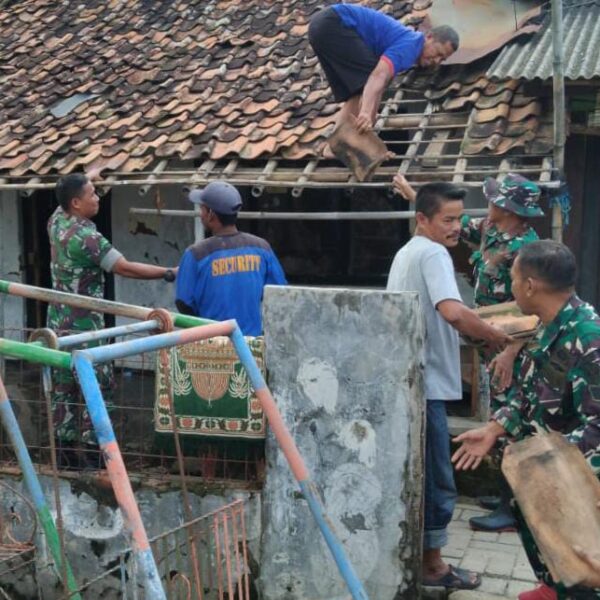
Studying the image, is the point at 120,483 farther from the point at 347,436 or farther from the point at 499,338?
the point at 499,338

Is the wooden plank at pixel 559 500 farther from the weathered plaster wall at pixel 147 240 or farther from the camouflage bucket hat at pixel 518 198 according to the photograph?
the weathered plaster wall at pixel 147 240

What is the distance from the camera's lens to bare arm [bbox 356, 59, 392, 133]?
564cm

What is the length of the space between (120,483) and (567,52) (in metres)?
5.02

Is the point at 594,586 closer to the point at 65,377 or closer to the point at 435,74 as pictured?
the point at 65,377

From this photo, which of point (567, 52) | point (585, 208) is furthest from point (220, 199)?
point (585, 208)

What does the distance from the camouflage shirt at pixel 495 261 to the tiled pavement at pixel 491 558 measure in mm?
1320

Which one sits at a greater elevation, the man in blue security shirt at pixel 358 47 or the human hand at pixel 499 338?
the man in blue security shirt at pixel 358 47

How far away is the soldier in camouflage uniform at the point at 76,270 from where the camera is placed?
5.01 metres

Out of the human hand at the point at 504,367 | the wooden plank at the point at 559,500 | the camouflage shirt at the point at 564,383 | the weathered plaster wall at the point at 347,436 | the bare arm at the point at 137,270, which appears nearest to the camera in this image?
the wooden plank at the point at 559,500

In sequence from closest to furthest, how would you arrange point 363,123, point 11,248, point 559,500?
point 559,500 < point 363,123 < point 11,248

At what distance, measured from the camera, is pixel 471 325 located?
12.3ft

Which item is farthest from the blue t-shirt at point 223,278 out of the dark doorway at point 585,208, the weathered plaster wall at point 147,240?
the weathered plaster wall at point 147,240

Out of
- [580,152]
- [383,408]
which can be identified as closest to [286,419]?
[383,408]

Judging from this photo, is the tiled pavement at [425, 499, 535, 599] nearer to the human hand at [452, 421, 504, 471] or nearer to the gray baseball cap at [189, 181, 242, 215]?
the human hand at [452, 421, 504, 471]
